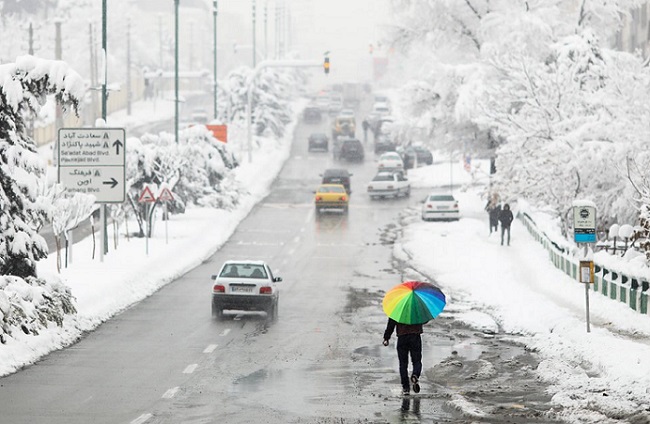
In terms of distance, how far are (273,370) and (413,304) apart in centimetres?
370

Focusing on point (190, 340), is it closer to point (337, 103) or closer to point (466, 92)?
point (466, 92)

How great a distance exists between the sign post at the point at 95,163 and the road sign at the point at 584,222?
14964 mm

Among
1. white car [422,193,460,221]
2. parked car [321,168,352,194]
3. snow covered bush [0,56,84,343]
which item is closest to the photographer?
snow covered bush [0,56,84,343]

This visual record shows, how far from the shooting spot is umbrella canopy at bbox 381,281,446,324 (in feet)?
62.1

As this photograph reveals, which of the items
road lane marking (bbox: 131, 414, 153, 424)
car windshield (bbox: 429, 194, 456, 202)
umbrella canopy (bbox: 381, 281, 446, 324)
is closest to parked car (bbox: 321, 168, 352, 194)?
car windshield (bbox: 429, 194, 456, 202)

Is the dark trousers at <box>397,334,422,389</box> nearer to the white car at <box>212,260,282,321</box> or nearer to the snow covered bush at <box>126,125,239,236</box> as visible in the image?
the white car at <box>212,260,282,321</box>

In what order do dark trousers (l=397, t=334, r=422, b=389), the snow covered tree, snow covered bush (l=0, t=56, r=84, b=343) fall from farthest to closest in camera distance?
the snow covered tree → snow covered bush (l=0, t=56, r=84, b=343) → dark trousers (l=397, t=334, r=422, b=389)

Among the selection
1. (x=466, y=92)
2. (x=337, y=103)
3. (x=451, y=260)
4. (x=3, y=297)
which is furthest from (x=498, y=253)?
(x=337, y=103)

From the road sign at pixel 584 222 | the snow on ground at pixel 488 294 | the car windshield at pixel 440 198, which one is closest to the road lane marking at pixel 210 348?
the snow on ground at pixel 488 294

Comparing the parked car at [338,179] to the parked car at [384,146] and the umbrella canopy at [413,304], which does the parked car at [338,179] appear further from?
the umbrella canopy at [413,304]

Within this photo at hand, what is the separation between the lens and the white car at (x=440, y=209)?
58438mm

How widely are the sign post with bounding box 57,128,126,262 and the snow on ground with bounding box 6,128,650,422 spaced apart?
2.22 m

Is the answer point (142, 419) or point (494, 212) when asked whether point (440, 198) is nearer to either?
point (494, 212)

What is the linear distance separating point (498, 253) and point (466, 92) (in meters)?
12.4
